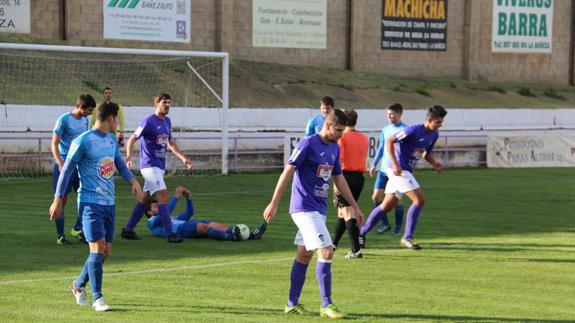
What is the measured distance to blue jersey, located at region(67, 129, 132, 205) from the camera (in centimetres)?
1020

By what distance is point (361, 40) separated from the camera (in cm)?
4888

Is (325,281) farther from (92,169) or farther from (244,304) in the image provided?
(92,169)

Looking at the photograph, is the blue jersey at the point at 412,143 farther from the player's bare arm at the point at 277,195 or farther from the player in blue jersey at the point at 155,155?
the player's bare arm at the point at 277,195

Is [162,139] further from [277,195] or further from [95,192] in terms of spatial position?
[277,195]

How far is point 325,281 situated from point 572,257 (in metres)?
5.73

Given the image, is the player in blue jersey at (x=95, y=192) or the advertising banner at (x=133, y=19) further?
the advertising banner at (x=133, y=19)

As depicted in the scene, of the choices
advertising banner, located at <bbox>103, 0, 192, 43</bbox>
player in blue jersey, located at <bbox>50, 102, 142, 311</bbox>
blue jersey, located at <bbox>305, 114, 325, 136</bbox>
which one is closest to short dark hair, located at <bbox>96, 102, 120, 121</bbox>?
player in blue jersey, located at <bbox>50, 102, 142, 311</bbox>

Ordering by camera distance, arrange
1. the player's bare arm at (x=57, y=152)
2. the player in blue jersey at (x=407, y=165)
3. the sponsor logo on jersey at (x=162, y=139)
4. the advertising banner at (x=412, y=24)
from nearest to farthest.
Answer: the player's bare arm at (x=57, y=152) → the player in blue jersey at (x=407, y=165) → the sponsor logo on jersey at (x=162, y=139) → the advertising banner at (x=412, y=24)

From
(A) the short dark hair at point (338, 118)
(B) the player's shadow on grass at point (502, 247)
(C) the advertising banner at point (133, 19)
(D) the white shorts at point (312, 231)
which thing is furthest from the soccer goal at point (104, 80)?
(A) the short dark hair at point (338, 118)

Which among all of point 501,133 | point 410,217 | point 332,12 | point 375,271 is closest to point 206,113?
point 501,133

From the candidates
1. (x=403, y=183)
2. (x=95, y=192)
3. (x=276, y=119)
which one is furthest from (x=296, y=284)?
(x=276, y=119)

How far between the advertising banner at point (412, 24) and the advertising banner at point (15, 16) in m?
17.5

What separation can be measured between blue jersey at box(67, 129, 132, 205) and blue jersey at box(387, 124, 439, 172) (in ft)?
17.5

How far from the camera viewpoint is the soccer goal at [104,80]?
32.8m
